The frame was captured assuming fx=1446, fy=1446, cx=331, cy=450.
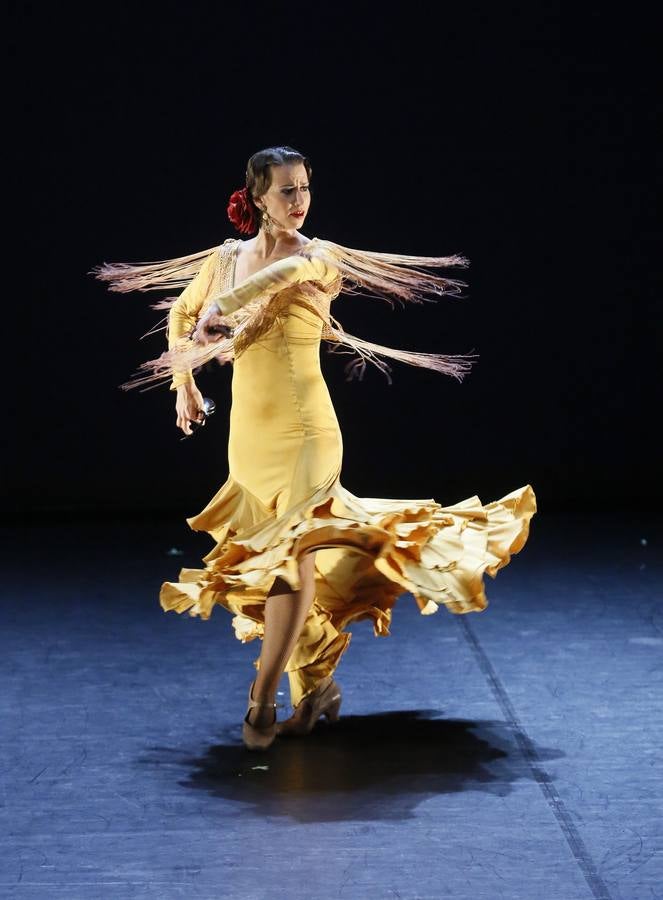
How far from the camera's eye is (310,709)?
3.17 m

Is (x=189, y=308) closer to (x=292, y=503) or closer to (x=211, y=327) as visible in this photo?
(x=211, y=327)

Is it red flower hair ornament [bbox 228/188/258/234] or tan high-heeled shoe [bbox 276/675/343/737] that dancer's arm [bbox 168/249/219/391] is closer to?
red flower hair ornament [bbox 228/188/258/234]

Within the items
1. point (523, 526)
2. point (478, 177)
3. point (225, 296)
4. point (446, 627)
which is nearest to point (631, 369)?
point (478, 177)

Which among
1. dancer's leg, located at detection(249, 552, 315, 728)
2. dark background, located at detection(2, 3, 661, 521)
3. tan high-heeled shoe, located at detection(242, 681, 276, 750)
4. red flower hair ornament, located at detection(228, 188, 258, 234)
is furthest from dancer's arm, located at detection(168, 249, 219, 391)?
dark background, located at detection(2, 3, 661, 521)

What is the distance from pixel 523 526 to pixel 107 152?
281 cm

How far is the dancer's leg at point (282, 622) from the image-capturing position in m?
2.97

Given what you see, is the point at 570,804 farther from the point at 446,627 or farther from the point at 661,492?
the point at 661,492

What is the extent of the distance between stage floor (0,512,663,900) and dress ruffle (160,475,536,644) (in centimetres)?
30

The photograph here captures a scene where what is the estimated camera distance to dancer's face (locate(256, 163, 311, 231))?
297cm

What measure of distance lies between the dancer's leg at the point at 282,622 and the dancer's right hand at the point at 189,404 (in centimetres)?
45

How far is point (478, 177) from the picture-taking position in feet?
17.8

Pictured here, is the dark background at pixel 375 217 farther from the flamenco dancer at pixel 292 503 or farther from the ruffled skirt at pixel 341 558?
the ruffled skirt at pixel 341 558

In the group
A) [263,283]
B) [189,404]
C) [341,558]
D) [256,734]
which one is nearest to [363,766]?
[256,734]

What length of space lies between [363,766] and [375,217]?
114 inches
